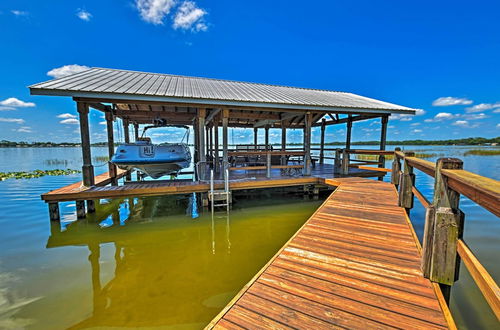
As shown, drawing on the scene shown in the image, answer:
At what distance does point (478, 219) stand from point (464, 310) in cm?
506

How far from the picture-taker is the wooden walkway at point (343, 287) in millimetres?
1594

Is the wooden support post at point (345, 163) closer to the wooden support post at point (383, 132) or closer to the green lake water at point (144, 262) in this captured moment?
the wooden support post at point (383, 132)

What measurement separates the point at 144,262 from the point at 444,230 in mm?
4265

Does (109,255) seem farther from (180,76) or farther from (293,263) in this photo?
(180,76)

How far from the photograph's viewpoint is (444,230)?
1.80 m

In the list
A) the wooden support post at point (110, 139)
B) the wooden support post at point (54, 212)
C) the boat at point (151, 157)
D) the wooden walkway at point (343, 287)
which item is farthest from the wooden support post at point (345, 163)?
the wooden support post at point (54, 212)

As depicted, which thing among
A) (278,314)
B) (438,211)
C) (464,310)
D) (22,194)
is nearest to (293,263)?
(278,314)

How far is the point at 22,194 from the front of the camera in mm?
8891

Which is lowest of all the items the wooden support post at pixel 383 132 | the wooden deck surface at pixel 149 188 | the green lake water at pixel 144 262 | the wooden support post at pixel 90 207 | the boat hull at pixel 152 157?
the green lake water at pixel 144 262

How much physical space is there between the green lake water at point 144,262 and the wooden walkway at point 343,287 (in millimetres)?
1098

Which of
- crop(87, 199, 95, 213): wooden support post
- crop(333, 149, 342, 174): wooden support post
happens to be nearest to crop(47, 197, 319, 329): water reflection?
crop(87, 199, 95, 213): wooden support post

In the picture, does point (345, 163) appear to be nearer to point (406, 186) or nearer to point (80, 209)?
point (406, 186)

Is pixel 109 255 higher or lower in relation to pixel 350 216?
lower

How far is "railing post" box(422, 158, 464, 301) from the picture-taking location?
1.78 m
